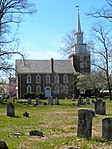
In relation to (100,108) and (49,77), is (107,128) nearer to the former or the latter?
(100,108)

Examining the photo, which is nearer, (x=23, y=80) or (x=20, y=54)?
(x=20, y=54)

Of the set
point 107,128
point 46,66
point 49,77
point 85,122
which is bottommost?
point 107,128

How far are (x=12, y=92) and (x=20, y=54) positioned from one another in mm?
67041

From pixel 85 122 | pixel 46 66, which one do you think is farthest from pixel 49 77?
pixel 85 122

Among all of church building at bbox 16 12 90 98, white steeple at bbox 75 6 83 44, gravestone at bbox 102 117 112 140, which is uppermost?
white steeple at bbox 75 6 83 44

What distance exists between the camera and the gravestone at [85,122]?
1221 cm

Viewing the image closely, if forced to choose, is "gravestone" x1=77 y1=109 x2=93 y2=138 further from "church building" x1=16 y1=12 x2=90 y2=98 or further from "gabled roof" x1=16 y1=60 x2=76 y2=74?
"gabled roof" x1=16 y1=60 x2=76 y2=74

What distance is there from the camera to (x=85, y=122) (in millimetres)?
12336

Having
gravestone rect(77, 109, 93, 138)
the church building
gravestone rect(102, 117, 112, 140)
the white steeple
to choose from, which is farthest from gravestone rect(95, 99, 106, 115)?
the white steeple

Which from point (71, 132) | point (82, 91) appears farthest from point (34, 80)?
point (71, 132)

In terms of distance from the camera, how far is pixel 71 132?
13930mm

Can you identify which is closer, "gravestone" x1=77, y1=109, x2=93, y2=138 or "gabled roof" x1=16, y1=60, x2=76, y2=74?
"gravestone" x1=77, y1=109, x2=93, y2=138

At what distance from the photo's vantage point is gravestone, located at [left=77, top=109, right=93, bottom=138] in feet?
40.1

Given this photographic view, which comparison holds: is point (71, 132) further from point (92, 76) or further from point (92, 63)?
point (92, 76)
